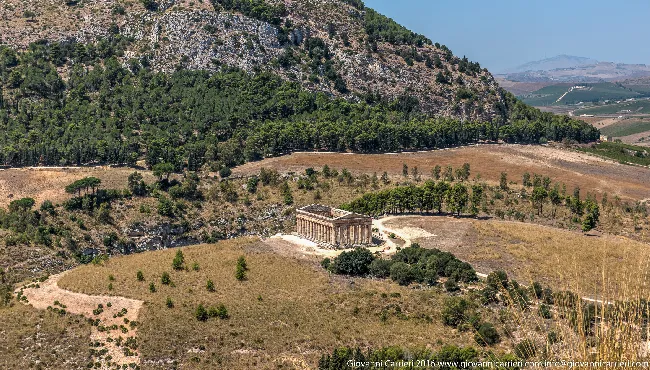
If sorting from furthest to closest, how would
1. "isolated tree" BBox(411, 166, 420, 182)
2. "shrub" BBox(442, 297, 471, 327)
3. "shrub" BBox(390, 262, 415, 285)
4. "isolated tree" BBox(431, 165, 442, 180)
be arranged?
"isolated tree" BBox(431, 165, 442, 180), "isolated tree" BBox(411, 166, 420, 182), "shrub" BBox(390, 262, 415, 285), "shrub" BBox(442, 297, 471, 327)

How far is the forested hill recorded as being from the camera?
144 metres

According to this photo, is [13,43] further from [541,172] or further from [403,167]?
[541,172]

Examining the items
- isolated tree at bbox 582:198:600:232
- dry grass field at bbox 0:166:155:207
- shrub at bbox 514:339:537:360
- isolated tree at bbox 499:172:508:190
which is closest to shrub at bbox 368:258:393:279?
shrub at bbox 514:339:537:360

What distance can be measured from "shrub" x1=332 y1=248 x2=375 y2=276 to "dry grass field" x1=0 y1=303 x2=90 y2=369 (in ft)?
104

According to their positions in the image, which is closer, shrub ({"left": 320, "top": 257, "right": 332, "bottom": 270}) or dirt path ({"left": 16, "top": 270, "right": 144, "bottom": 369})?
dirt path ({"left": 16, "top": 270, "right": 144, "bottom": 369})

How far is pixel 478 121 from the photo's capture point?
194 m

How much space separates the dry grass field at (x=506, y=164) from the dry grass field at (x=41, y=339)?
246 feet

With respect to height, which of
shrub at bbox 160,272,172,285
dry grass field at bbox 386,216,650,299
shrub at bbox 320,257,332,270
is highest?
shrub at bbox 160,272,172,285

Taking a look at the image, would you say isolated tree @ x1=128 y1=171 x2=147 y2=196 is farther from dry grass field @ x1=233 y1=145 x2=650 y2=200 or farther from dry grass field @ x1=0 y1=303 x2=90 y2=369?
dry grass field @ x1=0 y1=303 x2=90 y2=369

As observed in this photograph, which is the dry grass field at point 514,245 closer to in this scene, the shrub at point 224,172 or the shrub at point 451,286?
the shrub at point 451,286

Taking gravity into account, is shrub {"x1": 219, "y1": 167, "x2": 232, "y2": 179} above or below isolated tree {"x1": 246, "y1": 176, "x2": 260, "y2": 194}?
above

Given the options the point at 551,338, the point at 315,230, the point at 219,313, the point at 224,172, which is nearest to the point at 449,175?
the point at 224,172

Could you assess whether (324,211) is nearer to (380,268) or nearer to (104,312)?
(380,268)

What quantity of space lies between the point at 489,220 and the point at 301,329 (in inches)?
2349
